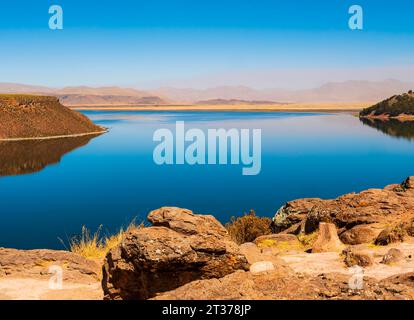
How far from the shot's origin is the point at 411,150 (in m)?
66.5

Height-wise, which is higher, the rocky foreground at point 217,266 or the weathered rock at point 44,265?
the rocky foreground at point 217,266

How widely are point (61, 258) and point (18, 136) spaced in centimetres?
7919

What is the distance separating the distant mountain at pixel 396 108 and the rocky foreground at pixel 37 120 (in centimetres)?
9172

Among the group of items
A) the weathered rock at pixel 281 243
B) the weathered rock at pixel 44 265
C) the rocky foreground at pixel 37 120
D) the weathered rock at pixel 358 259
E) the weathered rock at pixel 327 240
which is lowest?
the weathered rock at pixel 281 243

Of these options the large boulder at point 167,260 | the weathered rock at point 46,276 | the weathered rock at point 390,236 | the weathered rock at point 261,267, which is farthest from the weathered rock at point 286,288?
the weathered rock at point 390,236

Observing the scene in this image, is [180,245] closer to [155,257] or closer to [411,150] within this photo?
[155,257]

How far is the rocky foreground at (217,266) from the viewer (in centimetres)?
735

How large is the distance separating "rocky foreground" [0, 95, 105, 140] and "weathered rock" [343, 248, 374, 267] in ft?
271

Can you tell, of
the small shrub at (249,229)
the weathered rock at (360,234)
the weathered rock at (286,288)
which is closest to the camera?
the weathered rock at (286,288)
